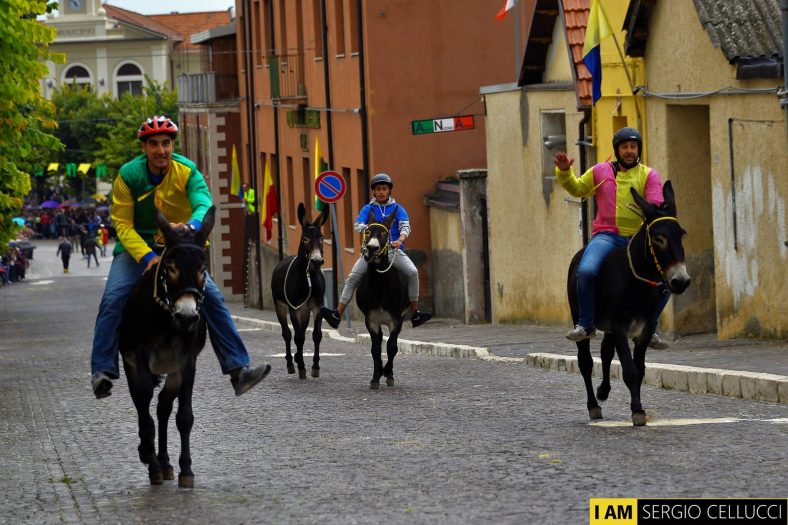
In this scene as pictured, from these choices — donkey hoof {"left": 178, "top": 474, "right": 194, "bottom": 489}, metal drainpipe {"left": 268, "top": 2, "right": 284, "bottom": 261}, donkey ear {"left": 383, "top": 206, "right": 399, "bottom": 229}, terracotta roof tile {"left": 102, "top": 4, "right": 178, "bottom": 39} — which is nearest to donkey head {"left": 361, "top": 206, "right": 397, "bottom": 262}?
donkey ear {"left": 383, "top": 206, "right": 399, "bottom": 229}

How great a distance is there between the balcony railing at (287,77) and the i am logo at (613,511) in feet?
118

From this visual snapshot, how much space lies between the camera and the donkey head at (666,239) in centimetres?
1190

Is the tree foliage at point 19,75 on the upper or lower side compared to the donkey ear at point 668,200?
upper

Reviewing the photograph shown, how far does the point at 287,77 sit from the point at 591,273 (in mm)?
34236

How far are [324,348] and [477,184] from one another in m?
7.18

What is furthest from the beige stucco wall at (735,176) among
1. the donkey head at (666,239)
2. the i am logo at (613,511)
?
the i am logo at (613,511)

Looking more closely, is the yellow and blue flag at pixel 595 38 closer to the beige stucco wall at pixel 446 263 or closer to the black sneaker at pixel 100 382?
the beige stucco wall at pixel 446 263

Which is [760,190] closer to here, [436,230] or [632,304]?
[632,304]

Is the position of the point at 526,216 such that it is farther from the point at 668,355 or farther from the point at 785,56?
the point at 785,56

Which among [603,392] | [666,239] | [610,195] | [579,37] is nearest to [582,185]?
[610,195]

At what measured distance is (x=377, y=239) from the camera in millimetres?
17047

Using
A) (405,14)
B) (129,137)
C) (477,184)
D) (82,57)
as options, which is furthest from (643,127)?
(82,57)

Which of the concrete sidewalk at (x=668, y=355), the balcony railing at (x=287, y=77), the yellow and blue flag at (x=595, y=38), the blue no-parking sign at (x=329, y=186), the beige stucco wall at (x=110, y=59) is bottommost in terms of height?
the concrete sidewalk at (x=668, y=355)

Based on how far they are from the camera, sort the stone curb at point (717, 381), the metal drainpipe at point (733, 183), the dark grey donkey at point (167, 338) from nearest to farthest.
A: the dark grey donkey at point (167, 338) → the stone curb at point (717, 381) → the metal drainpipe at point (733, 183)
